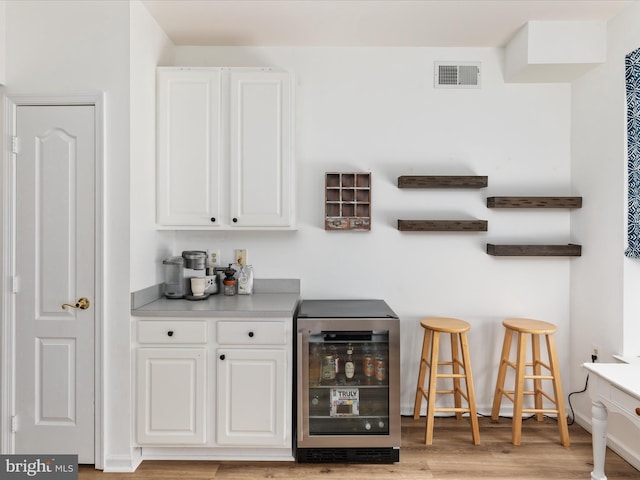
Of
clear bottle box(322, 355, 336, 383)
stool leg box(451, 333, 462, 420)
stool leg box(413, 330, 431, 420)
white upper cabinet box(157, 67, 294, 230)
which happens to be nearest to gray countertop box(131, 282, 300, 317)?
clear bottle box(322, 355, 336, 383)

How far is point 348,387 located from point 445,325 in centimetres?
76

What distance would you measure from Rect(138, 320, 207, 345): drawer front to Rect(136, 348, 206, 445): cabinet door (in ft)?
0.17

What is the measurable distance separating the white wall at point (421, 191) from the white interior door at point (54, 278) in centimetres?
83

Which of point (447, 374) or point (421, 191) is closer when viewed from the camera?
point (447, 374)

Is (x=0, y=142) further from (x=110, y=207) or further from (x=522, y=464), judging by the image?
(x=522, y=464)

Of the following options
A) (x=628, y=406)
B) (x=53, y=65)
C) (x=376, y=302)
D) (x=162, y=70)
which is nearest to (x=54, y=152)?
(x=53, y=65)

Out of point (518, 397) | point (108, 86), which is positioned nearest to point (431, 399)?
point (518, 397)

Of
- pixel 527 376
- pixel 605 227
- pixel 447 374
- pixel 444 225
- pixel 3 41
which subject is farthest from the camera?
pixel 444 225

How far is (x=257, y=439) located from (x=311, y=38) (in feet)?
8.66

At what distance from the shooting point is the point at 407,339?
3191 millimetres

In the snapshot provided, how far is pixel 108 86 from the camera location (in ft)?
8.04

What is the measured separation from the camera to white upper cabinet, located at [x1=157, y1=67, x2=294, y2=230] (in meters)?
2.79

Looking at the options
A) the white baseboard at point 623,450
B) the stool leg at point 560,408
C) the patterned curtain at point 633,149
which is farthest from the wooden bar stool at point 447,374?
the patterned curtain at point 633,149

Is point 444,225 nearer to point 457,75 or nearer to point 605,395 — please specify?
point 457,75
